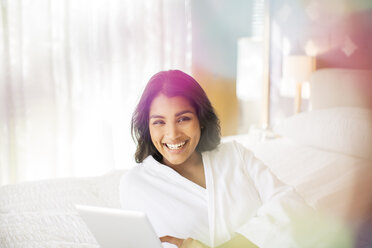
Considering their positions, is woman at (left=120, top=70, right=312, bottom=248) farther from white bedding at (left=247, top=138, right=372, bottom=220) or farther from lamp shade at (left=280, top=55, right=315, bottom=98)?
lamp shade at (left=280, top=55, right=315, bottom=98)

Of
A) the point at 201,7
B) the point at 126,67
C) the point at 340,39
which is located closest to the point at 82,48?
the point at 126,67

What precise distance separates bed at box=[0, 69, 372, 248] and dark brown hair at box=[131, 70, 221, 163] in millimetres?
303

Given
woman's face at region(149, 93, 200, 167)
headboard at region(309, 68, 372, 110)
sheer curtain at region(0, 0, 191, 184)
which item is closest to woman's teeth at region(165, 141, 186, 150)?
woman's face at region(149, 93, 200, 167)

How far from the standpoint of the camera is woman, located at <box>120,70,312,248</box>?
0.78 metres

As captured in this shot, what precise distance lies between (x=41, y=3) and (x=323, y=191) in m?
1.63

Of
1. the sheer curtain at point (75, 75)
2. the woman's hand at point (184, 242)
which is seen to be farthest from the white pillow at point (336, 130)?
the woman's hand at point (184, 242)

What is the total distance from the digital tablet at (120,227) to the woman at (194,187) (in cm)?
12

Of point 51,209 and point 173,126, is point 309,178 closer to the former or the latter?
point 173,126

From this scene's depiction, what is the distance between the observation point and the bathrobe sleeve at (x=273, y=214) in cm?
78

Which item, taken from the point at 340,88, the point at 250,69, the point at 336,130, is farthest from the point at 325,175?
the point at 250,69

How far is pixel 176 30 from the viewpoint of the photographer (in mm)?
2373

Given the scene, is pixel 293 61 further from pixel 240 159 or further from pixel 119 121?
pixel 240 159

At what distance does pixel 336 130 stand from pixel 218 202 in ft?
3.43

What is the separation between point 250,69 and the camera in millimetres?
2467
